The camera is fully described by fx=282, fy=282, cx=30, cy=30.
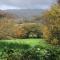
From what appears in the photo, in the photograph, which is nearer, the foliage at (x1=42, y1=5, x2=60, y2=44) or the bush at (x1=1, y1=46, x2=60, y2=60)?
the bush at (x1=1, y1=46, x2=60, y2=60)

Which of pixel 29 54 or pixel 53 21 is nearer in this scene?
pixel 29 54

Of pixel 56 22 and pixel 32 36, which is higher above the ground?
pixel 56 22

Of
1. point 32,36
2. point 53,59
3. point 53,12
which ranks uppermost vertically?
point 53,12

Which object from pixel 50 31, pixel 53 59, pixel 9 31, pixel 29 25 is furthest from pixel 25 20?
pixel 53 59

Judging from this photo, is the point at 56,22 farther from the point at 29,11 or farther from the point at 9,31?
the point at 29,11

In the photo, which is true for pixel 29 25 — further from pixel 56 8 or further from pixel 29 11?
pixel 56 8

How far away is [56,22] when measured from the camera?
24125 millimetres

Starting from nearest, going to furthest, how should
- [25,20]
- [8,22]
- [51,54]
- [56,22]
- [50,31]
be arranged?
[51,54] < [56,22] < [50,31] < [8,22] < [25,20]

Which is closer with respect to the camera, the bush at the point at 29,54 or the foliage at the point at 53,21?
the bush at the point at 29,54

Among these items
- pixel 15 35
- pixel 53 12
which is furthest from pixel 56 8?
pixel 15 35

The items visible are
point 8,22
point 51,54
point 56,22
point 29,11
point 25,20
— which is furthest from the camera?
point 29,11

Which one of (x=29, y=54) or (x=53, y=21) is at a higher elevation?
(x=53, y=21)

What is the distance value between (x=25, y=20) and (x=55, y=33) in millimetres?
10427

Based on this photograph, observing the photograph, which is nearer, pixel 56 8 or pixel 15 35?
pixel 56 8
